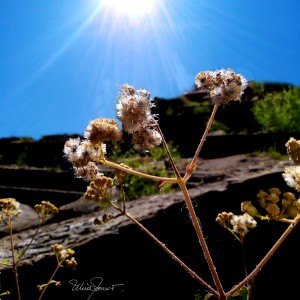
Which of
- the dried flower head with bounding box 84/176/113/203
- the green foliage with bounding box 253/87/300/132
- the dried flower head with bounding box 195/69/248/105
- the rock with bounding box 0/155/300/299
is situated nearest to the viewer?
the dried flower head with bounding box 195/69/248/105

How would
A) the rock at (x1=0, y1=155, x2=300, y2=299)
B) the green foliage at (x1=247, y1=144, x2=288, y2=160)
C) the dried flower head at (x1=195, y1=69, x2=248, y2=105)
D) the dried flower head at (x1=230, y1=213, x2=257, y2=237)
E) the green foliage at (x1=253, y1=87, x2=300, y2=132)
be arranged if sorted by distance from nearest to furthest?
the dried flower head at (x1=195, y1=69, x2=248, y2=105) → the dried flower head at (x1=230, y1=213, x2=257, y2=237) → the rock at (x1=0, y1=155, x2=300, y2=299) → the green foliage at (x1=247, y1=144, x2=288, y2=160) → the green foliage at (x1=253, y1=87, x2=300, y2=132)

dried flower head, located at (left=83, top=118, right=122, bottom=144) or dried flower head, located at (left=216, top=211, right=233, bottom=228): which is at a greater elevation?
dried flower head, located at (left=83, top=118, right=122, bottom=144)

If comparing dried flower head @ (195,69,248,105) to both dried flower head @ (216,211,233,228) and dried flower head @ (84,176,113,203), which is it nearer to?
dried flower head @ (84,176,113,203)

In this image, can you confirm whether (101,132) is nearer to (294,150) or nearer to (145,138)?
(145,138)

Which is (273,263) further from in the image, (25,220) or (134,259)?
(25,220)

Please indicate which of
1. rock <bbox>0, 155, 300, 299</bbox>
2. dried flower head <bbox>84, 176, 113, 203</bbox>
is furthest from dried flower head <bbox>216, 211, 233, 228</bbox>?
rock <bbox>0, 155, 300, 299</bbox>

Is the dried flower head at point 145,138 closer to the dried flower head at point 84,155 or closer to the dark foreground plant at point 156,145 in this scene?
the dark foreground plant at point 156,145

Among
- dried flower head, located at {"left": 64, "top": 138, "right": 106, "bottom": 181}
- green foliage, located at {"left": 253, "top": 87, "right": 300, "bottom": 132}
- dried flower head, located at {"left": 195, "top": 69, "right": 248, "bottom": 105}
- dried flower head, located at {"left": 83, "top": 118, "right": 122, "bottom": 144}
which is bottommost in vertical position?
dried flower head, located at {"left": 64, "top": 138, "right": 106, "bottom": 181}
